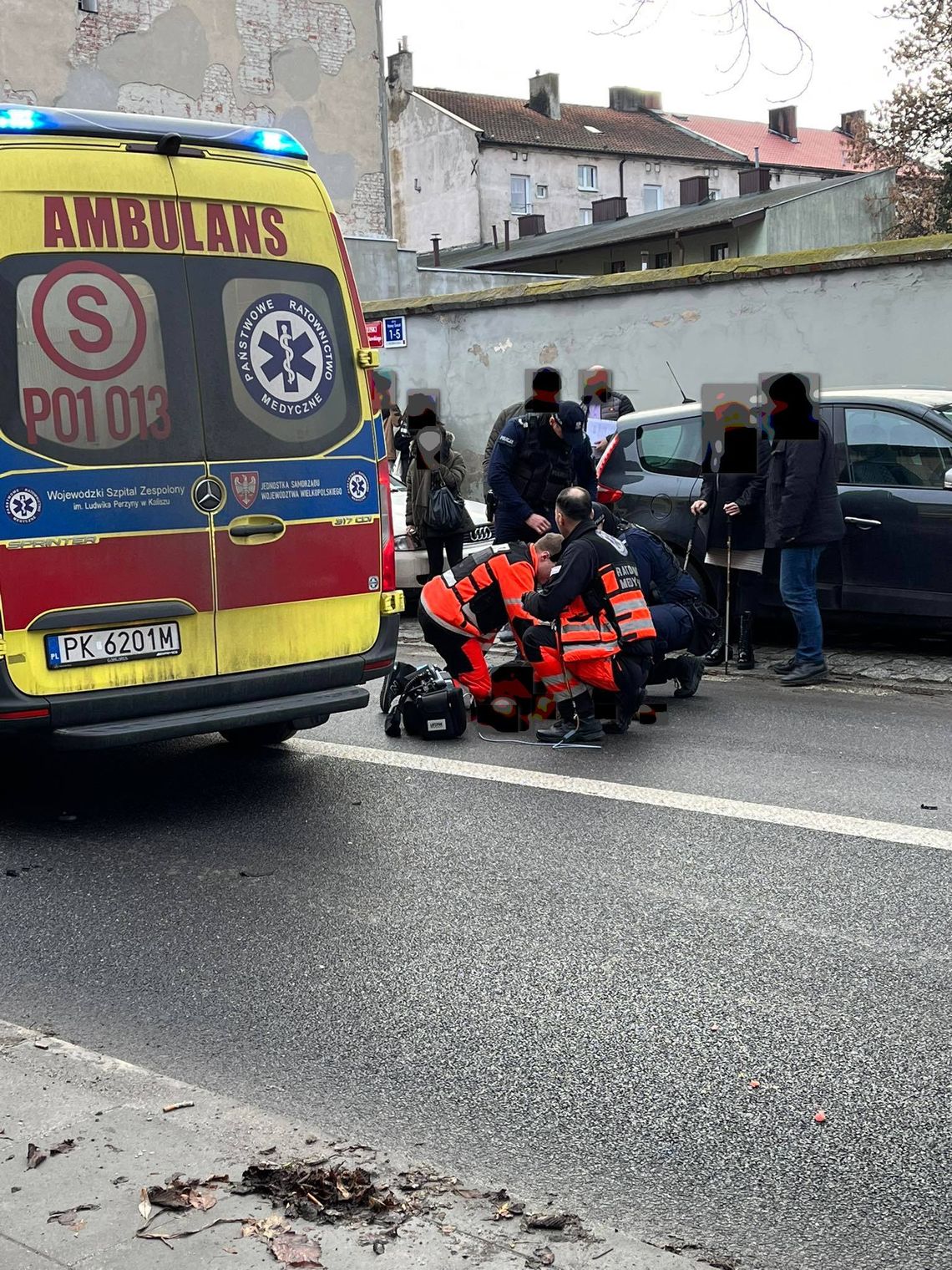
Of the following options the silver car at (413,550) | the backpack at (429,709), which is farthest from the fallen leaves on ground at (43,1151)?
the silver car at (413,550)

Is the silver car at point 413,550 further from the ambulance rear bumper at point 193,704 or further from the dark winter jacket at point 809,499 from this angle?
the ambulance rear bumper at point 193,704

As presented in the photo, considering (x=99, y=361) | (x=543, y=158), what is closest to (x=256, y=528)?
(x=99, y=361)

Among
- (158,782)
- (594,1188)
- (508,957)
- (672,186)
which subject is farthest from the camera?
(672,186)

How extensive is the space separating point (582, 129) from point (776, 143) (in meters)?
13.4

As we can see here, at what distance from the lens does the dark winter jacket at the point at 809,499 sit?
341 inches

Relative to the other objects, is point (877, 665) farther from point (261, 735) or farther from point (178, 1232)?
point (178, 1232)

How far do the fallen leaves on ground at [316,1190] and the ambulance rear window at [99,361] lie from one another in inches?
131

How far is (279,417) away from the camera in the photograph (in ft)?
20.2

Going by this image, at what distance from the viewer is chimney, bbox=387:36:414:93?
198 ft

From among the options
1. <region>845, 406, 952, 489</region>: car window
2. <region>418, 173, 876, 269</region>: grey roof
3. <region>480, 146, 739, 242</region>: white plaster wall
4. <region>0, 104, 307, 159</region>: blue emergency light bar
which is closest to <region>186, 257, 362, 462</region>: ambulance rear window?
<region>0, 104, 307, 159</region>: blue emergency light bar

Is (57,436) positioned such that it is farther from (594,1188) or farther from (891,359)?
(891,359)

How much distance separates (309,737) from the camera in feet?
25.5

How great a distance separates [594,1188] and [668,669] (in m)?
5.48

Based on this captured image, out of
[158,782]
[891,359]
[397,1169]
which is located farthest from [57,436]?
[891,359]
